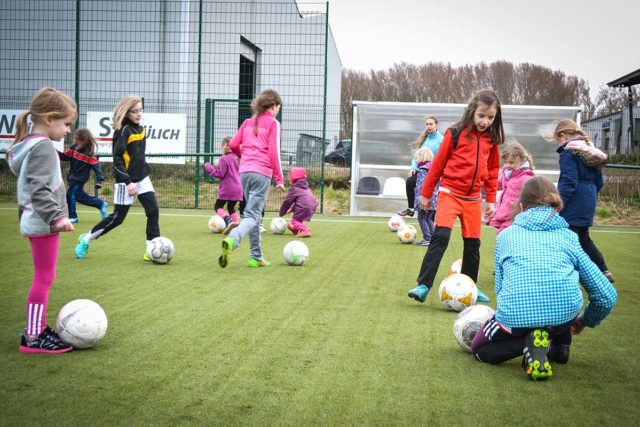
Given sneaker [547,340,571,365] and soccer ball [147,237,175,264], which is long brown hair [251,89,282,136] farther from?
sneaker [547,340,571,365]

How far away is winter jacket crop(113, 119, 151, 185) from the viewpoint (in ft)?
27.2

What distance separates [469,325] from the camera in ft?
15.5

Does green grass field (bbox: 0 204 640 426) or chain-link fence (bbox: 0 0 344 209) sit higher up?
chain-link fence (bbox: 0 0 344 209)

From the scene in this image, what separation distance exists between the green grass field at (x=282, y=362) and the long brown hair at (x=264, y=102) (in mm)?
1753

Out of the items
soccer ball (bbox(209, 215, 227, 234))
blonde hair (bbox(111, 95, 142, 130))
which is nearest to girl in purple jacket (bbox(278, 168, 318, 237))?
soccer ball (bbox(209, 215, 227, 234))

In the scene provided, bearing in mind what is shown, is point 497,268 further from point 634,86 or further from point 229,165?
point 634,86

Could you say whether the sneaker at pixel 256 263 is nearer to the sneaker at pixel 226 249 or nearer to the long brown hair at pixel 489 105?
the sneaker at pixel 226 249

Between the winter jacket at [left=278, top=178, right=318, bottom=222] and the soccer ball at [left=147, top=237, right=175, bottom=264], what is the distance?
4.27 meters

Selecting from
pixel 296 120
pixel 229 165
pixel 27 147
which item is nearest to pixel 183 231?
pixel 229 165

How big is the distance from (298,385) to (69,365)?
55.2 inches

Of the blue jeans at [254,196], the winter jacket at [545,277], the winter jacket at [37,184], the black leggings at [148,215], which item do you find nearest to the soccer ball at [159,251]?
the black leggings at [148,215]

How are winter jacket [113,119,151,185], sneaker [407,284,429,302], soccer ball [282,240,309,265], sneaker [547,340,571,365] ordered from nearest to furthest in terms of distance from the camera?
sneaker [547,340,571,365], sneaker [407,284,429,302], winter jacket [113,119,151,185], soccer ball [282,240,309,265]

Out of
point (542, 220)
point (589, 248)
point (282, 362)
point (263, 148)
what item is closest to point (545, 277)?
point (542, 220)

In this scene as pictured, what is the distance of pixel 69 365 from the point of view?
423 centimetres
